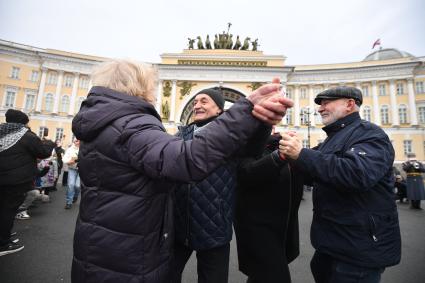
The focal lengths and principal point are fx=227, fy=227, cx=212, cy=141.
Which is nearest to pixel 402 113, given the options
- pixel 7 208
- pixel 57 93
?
pixel 7 208

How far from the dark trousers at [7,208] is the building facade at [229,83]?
26.0 metres

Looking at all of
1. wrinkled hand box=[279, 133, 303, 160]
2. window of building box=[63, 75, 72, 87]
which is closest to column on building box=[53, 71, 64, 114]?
window of building box=[63, 75, 72, 87]

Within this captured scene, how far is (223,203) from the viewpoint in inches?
79.0

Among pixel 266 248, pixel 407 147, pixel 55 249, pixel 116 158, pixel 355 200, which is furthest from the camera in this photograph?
pixel 407 147

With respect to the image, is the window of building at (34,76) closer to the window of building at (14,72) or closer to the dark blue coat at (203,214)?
the window of building at (14,72)

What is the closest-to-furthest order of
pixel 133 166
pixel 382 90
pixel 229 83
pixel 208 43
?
pixel 133 166, pixel 382 90, pixel 229 83, pixel 208 43

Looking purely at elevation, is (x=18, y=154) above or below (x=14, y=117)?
below

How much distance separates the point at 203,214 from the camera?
6.33ft

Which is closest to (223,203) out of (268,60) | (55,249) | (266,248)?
(266,248)

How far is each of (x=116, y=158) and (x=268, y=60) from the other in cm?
3339

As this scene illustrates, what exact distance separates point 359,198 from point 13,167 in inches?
180

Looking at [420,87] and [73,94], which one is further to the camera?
[73,94]

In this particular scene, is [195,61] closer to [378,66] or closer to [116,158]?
[378,66]

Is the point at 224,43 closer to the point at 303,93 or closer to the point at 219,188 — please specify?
the point at 303,93
